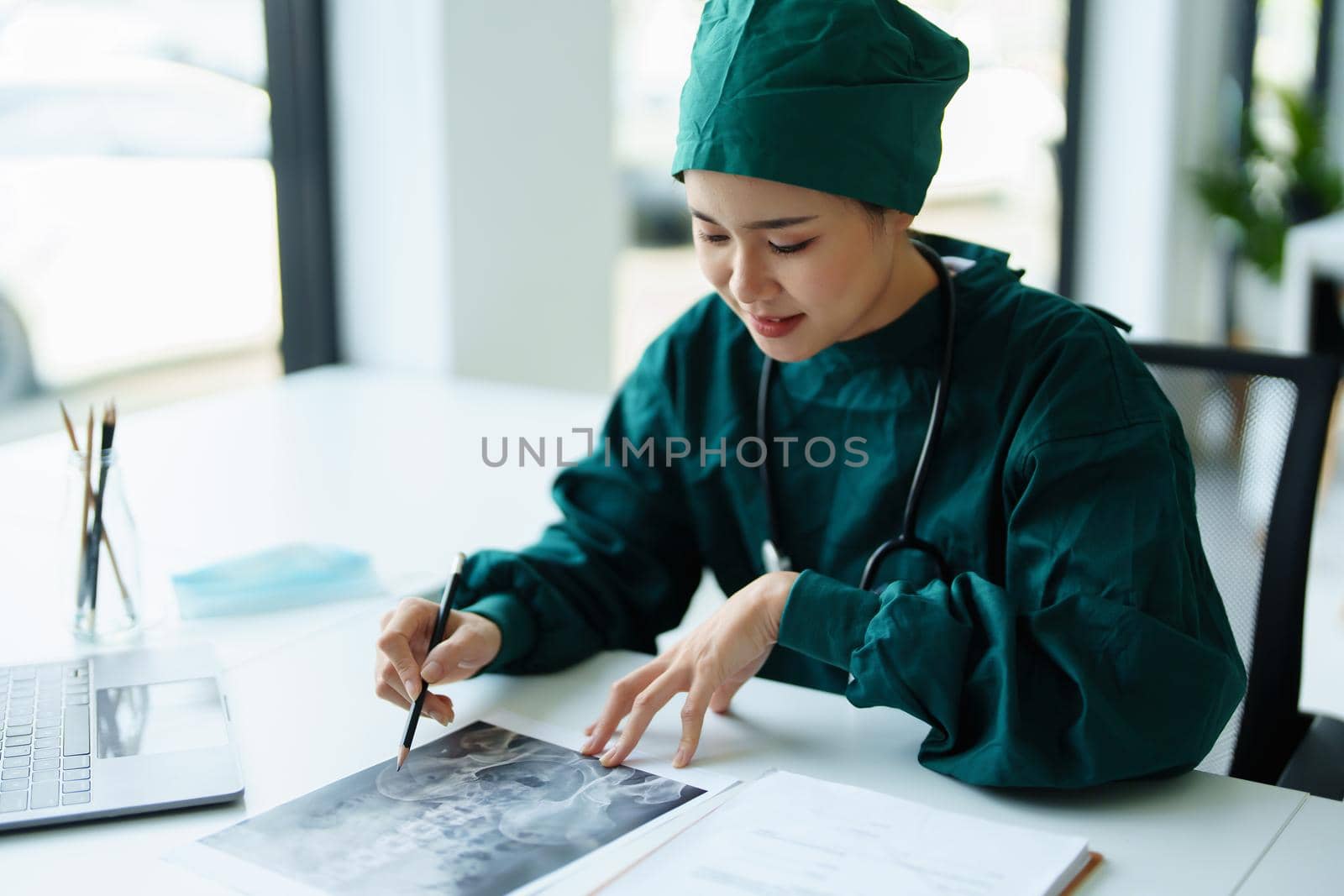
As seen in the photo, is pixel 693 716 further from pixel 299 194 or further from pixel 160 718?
pixel 299 194

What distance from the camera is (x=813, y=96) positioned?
1.05 metres

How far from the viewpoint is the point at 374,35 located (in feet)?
7.67

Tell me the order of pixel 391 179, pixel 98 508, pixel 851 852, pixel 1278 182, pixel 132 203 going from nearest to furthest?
1. pixel 851 852
2. pixel 98 508
3. pixel 132 203
4. pixel 391 179
5. pixel 1278 182

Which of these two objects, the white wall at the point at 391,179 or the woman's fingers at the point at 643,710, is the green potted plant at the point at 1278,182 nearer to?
the white wall at the point at 391,179

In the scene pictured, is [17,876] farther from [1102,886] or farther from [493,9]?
[493,9]

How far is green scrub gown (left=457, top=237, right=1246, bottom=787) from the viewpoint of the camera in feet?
3.18

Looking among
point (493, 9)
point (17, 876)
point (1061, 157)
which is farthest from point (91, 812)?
point (1061, 157)

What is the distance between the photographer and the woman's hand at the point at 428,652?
3.52 ft

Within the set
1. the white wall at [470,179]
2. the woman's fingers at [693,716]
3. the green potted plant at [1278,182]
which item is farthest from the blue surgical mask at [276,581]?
the green potted plant at [1278,182]

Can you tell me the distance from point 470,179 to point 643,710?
60.3 inches

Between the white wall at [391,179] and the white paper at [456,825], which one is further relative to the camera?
the white wall at [391,179]

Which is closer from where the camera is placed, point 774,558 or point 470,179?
point 774,558

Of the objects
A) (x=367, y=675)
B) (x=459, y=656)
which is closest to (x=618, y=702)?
(x=459, y=656)

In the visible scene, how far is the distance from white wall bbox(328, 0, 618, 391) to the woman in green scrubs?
1116 millimetres
